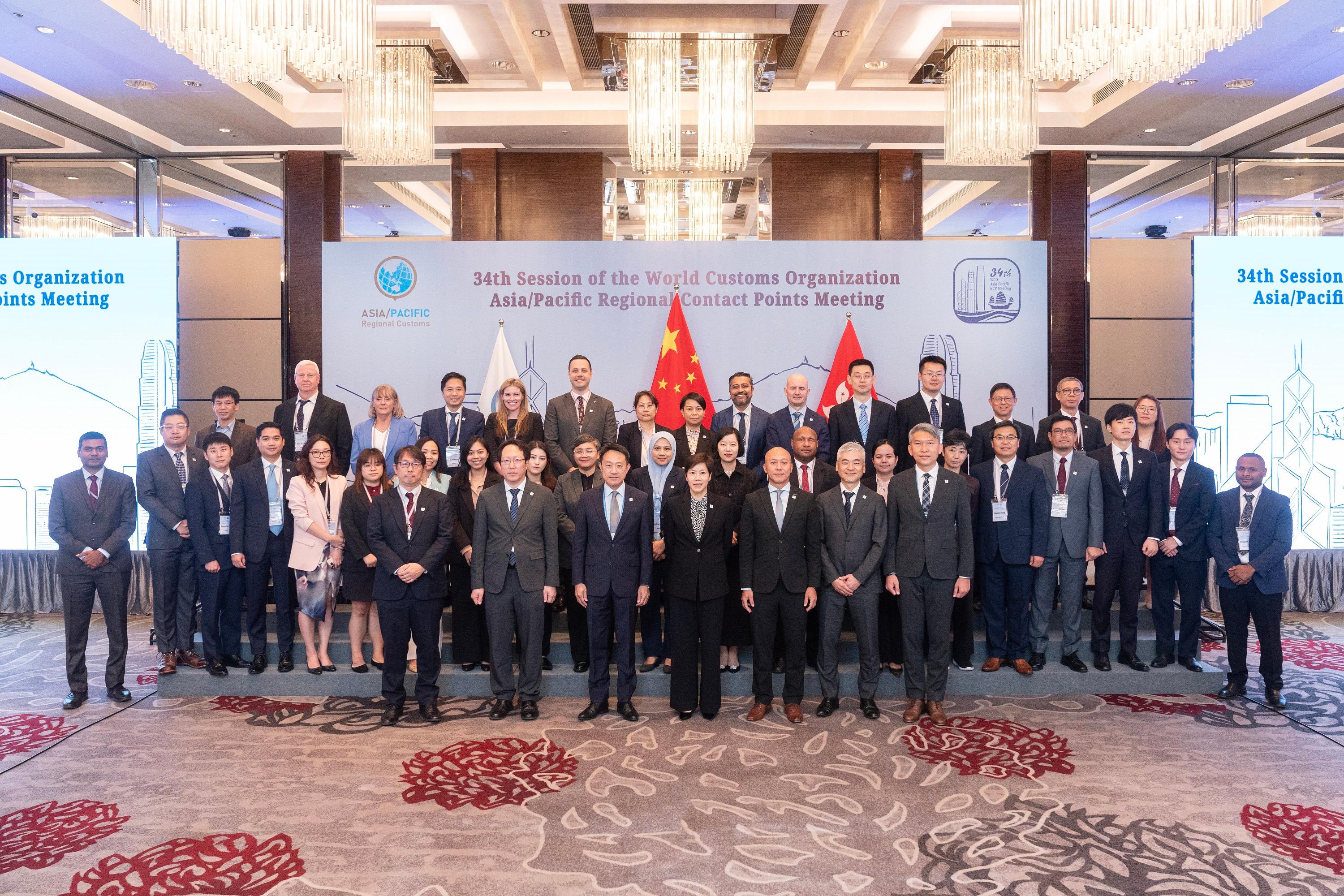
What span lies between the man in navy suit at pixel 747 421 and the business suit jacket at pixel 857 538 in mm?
986

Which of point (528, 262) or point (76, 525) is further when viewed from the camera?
point (528, 262)

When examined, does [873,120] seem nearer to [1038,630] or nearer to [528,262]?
[528,262]

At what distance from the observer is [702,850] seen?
3455mm

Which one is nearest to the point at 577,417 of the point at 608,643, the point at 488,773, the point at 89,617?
the point at 608,643

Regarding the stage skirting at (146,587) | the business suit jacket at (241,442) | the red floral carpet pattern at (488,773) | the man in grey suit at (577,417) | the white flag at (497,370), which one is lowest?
the red floral carpet pattern at (488,773)

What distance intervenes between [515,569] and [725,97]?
3400mm

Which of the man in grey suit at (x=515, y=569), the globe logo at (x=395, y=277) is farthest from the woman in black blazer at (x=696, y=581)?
the globe logo at (x=395, y=277)

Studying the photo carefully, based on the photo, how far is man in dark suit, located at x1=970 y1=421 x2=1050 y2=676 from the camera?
17.4ft

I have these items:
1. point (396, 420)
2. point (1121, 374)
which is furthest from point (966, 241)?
point (396, 420)

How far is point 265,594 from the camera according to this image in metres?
5.47

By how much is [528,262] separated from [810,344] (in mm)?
2354

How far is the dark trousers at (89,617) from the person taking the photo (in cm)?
518

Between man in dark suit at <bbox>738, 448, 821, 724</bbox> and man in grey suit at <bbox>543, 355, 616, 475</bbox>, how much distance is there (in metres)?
1.44

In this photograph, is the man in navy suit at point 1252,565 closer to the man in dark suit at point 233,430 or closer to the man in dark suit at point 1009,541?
the man in dark suit at point 1009,541
